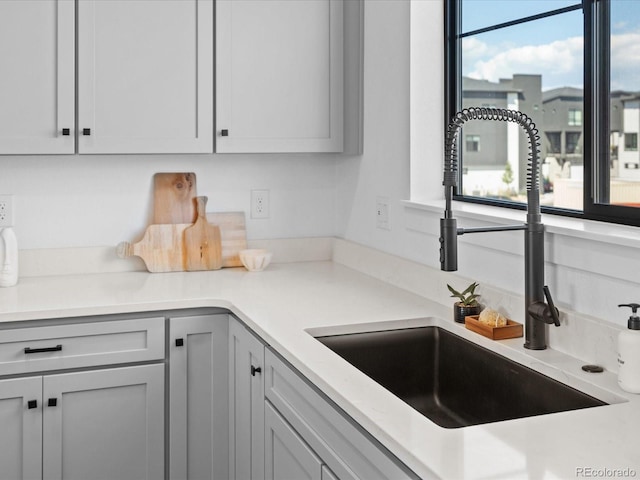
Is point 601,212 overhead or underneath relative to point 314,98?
underneath

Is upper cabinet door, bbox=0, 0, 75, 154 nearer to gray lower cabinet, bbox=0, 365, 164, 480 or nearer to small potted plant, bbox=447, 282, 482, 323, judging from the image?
gray lower cabinet, bbox=0, 365, 164, 480

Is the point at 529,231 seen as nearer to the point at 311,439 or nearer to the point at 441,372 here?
the point at 441,372

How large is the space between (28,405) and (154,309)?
463 mm

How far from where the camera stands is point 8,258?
2.65 metres

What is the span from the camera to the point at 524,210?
2.20m

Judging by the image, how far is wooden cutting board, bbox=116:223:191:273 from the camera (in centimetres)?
291

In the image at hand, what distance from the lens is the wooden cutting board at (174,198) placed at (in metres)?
2.98

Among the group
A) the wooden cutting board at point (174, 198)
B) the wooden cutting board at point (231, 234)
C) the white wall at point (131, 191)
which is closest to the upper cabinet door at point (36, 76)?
the white wall at point (131, 191)

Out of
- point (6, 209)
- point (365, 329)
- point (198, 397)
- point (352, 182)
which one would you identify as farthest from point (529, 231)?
point (6, 209)

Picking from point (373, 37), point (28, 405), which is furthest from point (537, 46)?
point (28, 405)

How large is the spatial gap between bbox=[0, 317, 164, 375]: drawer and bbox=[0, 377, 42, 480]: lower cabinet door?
50 millimetres

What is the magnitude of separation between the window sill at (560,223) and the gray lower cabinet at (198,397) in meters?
0.81

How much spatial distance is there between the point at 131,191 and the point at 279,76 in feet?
2.39

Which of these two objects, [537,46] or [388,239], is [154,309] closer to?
[388,239]
